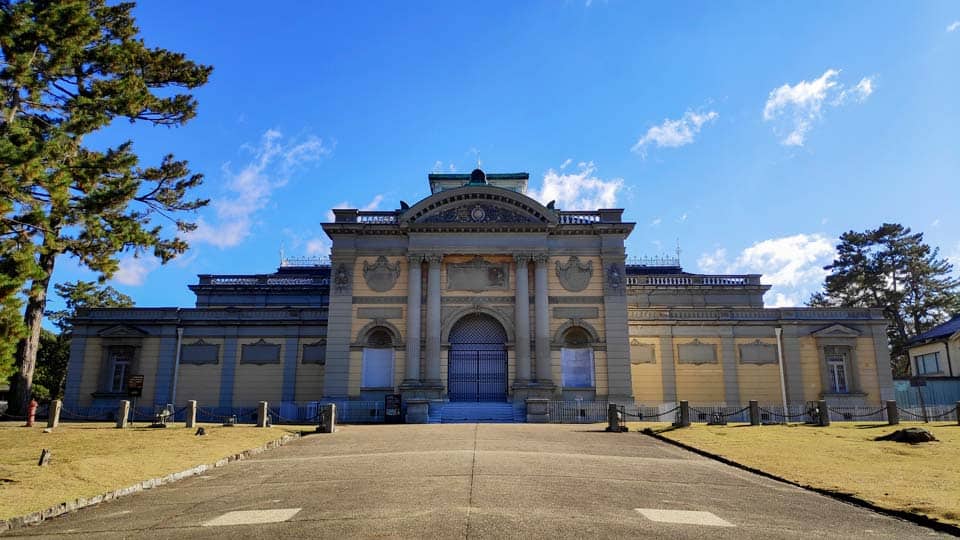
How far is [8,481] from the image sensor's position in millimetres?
12219

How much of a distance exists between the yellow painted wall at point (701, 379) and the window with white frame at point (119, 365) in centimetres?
3001

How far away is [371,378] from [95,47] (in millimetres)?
18601

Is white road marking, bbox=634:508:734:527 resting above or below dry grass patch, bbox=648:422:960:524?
below

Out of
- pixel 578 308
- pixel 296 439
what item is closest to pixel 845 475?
pixel 296 439

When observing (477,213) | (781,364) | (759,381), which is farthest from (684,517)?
(759,381)

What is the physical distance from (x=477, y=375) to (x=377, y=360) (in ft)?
17.1

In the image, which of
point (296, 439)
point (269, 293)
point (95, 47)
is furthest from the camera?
point (269, 293)

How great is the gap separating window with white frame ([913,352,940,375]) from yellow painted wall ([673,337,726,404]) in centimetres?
1936

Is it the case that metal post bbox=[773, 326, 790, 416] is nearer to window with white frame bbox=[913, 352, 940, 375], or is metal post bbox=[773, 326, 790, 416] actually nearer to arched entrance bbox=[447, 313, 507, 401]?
arched entrance bbox=[447, 313, 507, 401]

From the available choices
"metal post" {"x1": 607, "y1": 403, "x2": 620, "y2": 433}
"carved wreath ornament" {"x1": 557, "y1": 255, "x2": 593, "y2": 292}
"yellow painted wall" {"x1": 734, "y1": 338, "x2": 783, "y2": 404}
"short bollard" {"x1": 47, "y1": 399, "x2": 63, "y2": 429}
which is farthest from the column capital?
"short bollard" {"x1": 47, "y1": 399, "x2": 63, "y2": 429}

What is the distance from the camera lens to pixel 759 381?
34.2 meters

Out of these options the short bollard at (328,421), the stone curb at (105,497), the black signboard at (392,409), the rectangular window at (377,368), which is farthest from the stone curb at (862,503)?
the rectangular window at (377,368)

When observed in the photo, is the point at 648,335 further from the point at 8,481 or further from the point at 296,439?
the point at 8,481

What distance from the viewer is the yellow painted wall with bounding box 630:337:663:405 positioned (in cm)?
3384
